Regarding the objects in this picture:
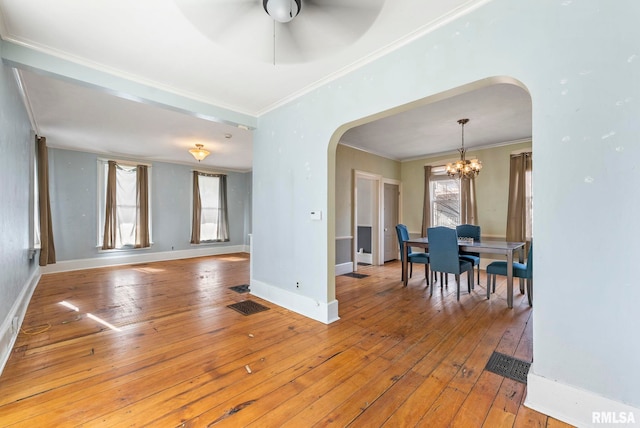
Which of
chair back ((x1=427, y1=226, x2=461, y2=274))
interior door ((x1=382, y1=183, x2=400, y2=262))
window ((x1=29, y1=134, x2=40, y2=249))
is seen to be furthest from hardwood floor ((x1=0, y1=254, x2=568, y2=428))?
interior door ((x1=382, y1=183, x2=400, y2=262))

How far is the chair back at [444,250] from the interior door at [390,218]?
9.11 feet

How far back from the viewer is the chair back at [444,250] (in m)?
3.85

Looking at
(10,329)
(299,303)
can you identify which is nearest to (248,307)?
(299,303)

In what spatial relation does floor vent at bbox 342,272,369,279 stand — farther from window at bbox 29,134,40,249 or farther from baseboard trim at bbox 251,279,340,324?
window at bbox 29,134,40,249

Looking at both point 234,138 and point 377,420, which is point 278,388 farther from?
point 234,138

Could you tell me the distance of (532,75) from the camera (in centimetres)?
168

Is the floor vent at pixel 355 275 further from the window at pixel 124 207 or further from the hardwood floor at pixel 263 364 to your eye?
the window at pixel 124 207

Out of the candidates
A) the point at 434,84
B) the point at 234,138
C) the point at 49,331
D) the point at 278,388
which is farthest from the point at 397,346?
the point at 234,138

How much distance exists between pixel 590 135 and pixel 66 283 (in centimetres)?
710

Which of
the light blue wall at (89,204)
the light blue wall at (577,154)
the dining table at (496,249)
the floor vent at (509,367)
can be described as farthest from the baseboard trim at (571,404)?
the light blue wall at (89,204)

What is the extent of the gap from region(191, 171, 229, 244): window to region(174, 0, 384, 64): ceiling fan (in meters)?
7.18

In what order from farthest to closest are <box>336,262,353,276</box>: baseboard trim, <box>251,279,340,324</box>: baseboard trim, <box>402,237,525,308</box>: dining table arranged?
<box>336,262,353,276</box>: baseboard trim, <box>402,237,525,308</box>: dining table, <box>251,279,340,324</box>: baseboard trim

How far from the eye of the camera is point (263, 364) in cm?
220

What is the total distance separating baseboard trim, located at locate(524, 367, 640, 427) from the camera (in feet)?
4.70
